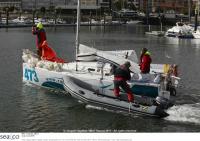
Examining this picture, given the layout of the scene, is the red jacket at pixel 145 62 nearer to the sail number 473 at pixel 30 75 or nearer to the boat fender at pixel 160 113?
the boat fender at pixel 160 113

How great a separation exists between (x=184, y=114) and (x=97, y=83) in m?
5.07

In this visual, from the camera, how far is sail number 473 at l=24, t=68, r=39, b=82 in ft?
85.0

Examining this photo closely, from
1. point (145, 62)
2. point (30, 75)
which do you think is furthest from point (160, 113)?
point (30, 75)

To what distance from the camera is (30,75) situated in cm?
2638

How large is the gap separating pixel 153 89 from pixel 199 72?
518 inches

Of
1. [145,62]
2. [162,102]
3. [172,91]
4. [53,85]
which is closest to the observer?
[162,102]

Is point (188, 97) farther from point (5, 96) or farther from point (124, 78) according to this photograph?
point (5, 96)

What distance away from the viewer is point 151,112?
20000 millimetres

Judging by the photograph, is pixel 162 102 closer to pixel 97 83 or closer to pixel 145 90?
pixel 145 90

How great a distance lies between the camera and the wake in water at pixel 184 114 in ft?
64.1

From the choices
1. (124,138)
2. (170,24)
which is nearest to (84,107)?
(124,138)

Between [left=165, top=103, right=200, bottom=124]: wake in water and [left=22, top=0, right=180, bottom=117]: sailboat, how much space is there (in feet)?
1.06

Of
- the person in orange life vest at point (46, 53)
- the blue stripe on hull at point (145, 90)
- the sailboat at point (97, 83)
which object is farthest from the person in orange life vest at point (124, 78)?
the person in orange life vest at point (46, 53)

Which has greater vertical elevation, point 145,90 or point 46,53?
point 46,53
